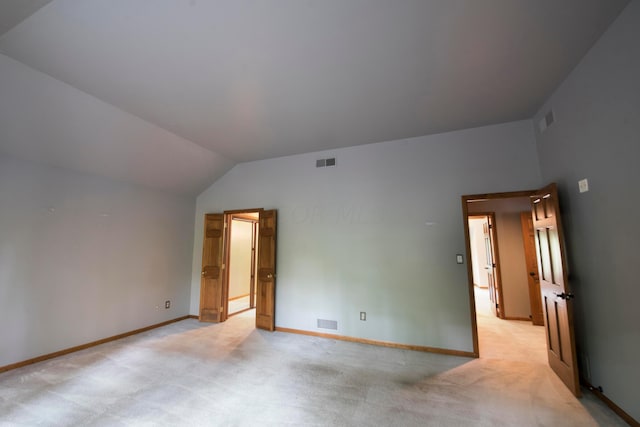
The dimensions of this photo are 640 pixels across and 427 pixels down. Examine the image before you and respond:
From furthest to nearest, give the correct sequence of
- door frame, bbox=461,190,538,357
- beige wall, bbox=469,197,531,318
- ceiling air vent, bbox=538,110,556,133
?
1. beige wall, bbox=469,197,531,318
2. door frame, bbox=461,190,538,357
3. ceiling air vent, bbox=538,110,556,133

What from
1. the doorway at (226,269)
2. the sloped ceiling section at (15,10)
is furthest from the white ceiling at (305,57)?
the doorway at (226,269)

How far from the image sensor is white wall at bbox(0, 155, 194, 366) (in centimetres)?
304

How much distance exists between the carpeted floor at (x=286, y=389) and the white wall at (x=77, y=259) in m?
0.44

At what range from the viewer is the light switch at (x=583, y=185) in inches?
97.8

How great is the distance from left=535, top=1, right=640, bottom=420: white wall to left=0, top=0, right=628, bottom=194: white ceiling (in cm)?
26

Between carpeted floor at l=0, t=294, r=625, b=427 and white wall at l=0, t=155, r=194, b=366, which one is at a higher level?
white wall at l=0, t=155, r=194, b=366

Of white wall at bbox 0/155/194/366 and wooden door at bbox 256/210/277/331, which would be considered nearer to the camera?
white wall at bbox 0/155/194/366

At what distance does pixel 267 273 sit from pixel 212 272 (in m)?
1.33

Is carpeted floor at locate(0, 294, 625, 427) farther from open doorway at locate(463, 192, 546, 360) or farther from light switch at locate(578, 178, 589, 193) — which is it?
light switch at locate(578, 178, 589, 193)

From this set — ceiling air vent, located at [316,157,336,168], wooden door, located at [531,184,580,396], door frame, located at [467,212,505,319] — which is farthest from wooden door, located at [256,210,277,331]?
door frame, located at [467,212,505,319]

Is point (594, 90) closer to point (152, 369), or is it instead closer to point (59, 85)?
point (59, 85)

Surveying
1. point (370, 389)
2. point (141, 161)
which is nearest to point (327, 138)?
point (141, 161)

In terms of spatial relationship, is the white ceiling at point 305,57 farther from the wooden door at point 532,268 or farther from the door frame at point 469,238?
the wooden door at point 532,268

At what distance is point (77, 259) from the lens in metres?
3.62
